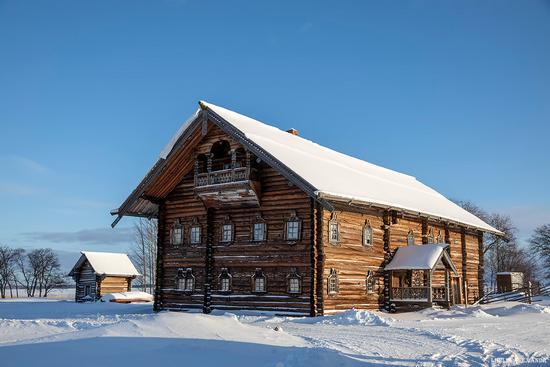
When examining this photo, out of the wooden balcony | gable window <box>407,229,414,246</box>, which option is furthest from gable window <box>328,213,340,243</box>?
gable window <box>407,229,414,246</box>

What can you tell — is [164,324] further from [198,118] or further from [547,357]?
[198,118]

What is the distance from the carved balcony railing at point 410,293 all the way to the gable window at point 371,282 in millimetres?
1432

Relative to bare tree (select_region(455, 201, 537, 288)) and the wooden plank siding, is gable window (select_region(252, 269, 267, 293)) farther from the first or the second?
bare tree (select_region(455, 201, 537, 288))

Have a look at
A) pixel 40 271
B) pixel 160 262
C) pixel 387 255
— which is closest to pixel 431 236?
pixel 387 255

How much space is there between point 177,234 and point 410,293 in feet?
40.5

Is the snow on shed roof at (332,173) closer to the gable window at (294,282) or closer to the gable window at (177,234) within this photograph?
the gable window at (294,282)

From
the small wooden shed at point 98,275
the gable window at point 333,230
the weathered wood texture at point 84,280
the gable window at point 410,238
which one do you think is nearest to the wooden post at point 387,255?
→ the gable window at point 410,238

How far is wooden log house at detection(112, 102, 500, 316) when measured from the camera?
79.3 feet

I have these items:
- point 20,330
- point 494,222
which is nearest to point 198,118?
point 20,330

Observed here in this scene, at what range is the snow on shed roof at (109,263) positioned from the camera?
49344 mm

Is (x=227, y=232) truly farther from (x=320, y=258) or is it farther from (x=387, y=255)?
(x=387, y=255)

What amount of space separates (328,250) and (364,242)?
3032 mm

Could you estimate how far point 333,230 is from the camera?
2489cm

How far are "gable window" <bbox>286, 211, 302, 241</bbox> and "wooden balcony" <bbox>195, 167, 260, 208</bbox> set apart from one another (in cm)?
182
